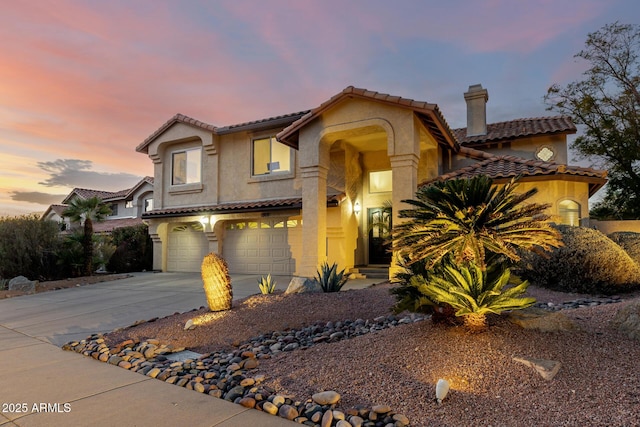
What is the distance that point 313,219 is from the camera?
12.5 meters

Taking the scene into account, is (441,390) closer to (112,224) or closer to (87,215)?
(87,215)

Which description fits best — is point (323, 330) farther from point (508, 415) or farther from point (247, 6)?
point (247, 6)

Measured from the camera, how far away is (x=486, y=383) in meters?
3.29

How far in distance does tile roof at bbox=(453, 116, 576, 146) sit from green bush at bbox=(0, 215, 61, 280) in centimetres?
1824

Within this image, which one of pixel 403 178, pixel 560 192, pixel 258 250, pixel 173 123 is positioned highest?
pixel 173 123

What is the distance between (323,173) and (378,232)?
12.9 ft

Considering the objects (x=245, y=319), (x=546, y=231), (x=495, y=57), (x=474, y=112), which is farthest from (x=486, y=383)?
(x=474, y=112)

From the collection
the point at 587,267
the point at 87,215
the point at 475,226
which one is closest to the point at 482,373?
the point at 475,226

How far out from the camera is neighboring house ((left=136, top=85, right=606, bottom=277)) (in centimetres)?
1128

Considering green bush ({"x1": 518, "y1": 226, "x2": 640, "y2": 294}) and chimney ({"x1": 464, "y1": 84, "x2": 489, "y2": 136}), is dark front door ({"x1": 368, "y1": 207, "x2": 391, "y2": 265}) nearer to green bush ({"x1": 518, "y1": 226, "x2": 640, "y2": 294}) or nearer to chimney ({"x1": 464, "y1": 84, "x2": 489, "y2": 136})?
chimney ({"x1": 464, "y1": 84, "x2": 489, "y2": 136})

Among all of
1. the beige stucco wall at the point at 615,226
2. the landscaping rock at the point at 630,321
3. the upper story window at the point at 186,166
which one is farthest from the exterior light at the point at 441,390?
the upper story window at the point at 186,166

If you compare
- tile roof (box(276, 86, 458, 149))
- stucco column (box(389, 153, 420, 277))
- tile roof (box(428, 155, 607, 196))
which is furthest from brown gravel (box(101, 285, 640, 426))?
tile roof (box(276, 86, 458, 149))

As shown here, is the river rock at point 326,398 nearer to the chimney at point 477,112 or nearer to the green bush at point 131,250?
the chimney at point 477,112

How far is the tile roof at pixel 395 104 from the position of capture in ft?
35.2
